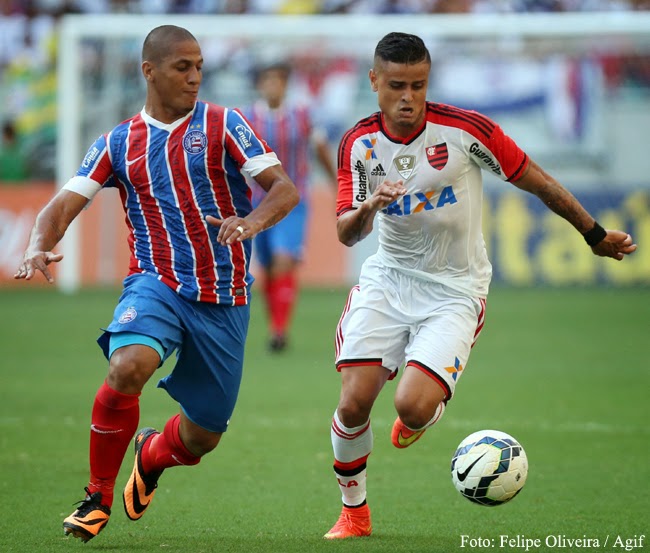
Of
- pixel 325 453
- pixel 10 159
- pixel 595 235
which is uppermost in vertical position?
pixel 595 235

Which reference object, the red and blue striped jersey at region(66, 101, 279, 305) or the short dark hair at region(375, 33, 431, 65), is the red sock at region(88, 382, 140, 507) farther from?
the short dark hair at region(375, 33, 431, 65)

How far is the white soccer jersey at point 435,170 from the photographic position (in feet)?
18.0

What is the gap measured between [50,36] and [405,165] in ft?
54.3

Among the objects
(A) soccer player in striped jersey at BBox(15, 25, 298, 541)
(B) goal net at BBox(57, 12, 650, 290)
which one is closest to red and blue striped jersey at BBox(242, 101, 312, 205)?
(B) goal net at BBox(57, 12, 650, 290)

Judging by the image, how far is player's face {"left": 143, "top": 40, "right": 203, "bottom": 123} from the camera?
544cm

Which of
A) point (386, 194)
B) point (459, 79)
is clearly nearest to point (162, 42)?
point (386, 194)

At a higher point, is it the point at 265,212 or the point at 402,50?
the point at 402,50

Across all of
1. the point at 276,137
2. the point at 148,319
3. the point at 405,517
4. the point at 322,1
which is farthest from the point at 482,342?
the point at 322,1

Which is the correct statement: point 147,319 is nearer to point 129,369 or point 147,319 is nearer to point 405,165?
point 129,369

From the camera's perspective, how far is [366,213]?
16.6 feet

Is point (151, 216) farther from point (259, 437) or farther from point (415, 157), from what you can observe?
point (259, 437)

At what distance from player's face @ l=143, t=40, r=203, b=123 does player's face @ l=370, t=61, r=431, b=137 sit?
0.87m

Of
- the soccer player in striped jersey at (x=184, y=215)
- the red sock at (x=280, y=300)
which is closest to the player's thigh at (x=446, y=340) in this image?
the soccer player in striped jersey at (x=184, y=215)

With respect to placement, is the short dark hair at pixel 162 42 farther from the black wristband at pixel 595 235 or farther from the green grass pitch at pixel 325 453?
the green grass pitch at pixel 325 453
